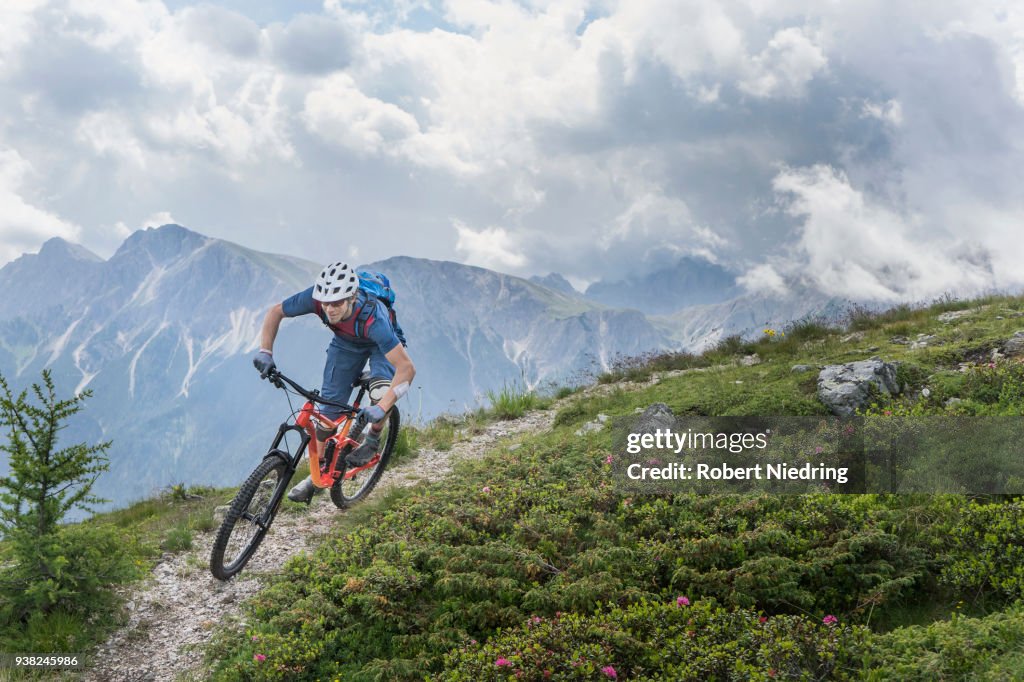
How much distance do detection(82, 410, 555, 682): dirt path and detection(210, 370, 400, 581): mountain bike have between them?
0.33m

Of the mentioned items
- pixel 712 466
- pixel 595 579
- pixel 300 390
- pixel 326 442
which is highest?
pixel 300 390

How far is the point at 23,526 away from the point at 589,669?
18.4 feet

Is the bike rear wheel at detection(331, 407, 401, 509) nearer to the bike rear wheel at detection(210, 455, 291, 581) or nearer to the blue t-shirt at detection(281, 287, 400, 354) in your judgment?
the bike rear wheel at detection(210, 455, 291, 581)

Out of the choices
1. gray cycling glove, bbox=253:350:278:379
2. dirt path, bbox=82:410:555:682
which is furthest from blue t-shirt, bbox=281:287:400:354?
dirt path, bbox=82:410:555:682

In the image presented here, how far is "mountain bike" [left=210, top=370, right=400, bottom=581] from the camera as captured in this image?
Answer: 716 centimetres

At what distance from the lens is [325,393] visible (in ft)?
29.1

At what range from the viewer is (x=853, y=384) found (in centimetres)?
988

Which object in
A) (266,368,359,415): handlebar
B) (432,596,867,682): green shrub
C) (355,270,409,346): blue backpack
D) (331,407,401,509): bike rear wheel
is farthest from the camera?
(331,407,401,509): bike rear wheel

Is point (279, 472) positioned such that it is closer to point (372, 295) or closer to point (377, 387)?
point (377, 387)

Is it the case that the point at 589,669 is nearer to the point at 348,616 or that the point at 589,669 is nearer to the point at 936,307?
the point at 348,616

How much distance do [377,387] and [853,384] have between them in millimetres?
7309

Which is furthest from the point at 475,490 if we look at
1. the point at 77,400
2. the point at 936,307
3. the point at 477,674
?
the point at 936,307

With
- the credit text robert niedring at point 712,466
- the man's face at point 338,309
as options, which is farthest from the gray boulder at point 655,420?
the man's face at point 338,309

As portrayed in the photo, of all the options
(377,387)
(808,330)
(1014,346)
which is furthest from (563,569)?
(808,330)
